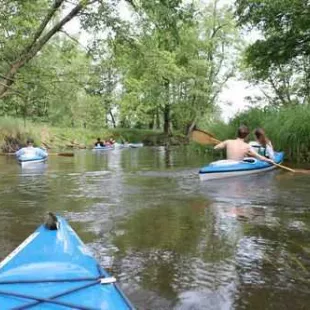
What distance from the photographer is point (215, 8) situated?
41.8 m

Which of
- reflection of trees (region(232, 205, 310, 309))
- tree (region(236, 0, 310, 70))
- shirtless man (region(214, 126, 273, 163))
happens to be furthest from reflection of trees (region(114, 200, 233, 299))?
tree (region(236, 0, 310, 70))

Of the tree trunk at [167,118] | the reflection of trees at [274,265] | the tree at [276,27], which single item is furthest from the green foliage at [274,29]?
the tree trunk at [167,118]

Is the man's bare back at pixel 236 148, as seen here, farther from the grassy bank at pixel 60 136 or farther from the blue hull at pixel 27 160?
the grassy bank at pixel 60 136

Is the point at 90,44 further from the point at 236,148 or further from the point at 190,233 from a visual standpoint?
the point at 190,233

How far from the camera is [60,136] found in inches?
1358

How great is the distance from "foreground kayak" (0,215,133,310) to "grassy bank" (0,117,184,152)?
23.2 metres

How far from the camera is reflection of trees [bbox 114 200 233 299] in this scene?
3.96 m

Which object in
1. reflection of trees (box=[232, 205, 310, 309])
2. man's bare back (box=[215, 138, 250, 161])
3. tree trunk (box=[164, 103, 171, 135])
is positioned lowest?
reflection of trees (box=[232, 205, 310, 309])

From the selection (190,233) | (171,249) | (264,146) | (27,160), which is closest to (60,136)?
(27,160)

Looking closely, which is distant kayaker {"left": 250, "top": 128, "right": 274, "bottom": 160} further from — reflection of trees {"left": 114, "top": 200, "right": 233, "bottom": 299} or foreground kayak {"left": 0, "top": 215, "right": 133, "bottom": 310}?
foreground kayak {"left": 0, "top": 215, "right": 133, "bottom": 310}

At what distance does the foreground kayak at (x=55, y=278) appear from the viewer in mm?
2615

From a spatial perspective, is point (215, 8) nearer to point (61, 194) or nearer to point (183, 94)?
point (183, 94)

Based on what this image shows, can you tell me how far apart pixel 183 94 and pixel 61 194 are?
33382mm

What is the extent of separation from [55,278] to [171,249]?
2194mm
